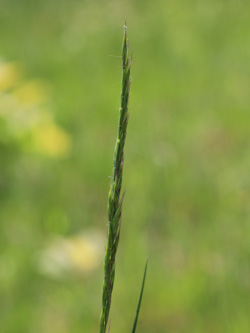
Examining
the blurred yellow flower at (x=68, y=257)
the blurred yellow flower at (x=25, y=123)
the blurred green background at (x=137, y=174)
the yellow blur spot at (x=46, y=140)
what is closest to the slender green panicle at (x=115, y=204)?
the blurred green background at (x=137, y=174)

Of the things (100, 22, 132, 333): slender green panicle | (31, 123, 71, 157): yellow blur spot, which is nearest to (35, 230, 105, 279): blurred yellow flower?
(31, 123, 71, 157): yellow blur spot

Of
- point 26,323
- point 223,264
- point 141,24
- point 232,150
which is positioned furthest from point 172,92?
point 26,323

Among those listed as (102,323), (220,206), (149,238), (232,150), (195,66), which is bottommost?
(102,323)

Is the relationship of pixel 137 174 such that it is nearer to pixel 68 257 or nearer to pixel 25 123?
pixel 25 123

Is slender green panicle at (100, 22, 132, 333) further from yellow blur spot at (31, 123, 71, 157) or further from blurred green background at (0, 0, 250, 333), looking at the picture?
yellow blur spot at (31, 123, 71, 157)

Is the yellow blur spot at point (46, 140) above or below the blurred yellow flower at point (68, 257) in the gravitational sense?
above

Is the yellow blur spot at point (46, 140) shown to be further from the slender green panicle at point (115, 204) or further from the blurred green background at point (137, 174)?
the slender green panicle at point (115, 204)

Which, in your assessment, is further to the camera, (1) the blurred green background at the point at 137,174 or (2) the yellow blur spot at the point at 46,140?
(2) the yellow blur spot at the point at 46,140

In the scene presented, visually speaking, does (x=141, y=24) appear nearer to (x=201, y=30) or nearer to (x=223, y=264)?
(x=201, y=30)
